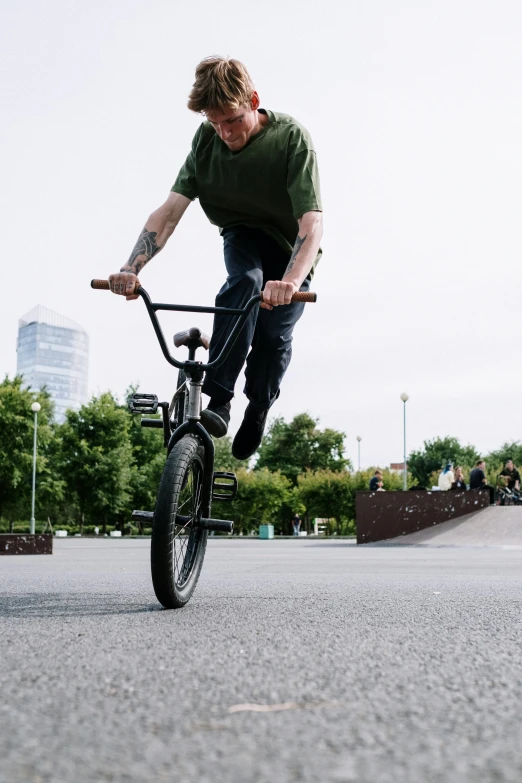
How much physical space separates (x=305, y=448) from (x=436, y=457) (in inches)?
588

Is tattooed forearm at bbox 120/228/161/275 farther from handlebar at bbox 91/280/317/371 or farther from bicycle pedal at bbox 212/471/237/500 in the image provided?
bicycle pedal at bbox 212/471/237/500

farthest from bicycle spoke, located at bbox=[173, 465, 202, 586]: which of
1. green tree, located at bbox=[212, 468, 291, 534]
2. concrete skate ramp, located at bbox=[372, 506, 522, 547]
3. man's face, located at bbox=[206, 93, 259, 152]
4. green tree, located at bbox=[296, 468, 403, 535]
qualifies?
green tree, located at bbox=[296, 468, 403, 535]

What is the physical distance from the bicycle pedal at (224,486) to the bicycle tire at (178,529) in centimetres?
19

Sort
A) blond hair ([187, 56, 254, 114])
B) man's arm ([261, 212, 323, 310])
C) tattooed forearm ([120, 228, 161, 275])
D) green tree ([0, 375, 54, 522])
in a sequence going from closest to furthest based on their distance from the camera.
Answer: man's arm ([261, 212, 323, 310]) → blond hair ([187, 56, 254, 114]) → tattooed forearm ([120, 228, 161, 275]) → green tree ([0, 375, 54, 522])

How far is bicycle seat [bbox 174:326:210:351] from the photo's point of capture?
4094 mm

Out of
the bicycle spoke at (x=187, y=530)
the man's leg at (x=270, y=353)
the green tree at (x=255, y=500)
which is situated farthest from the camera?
the green tree at (x=255, y=500)

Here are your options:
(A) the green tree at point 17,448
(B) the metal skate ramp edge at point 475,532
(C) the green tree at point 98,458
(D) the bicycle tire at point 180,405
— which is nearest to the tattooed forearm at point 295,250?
(D) the bicycle tire at point 180,405

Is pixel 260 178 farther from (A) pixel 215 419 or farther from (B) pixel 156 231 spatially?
(A) pixel 215 419

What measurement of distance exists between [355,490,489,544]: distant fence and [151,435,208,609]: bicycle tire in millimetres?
16852

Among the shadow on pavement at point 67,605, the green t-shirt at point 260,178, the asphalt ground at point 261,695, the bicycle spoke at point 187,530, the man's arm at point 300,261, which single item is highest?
the green t-shirt at point 260,178

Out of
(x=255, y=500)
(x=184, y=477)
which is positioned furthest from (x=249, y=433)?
(x=255, y=500)

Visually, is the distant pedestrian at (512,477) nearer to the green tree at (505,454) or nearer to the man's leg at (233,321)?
the man's leg at (233,321)

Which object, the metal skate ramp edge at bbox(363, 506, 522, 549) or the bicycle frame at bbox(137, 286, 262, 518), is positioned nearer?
the bicycle frame at bbox(137, 286, 262, 518)

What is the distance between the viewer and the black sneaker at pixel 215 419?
13.6 feet
